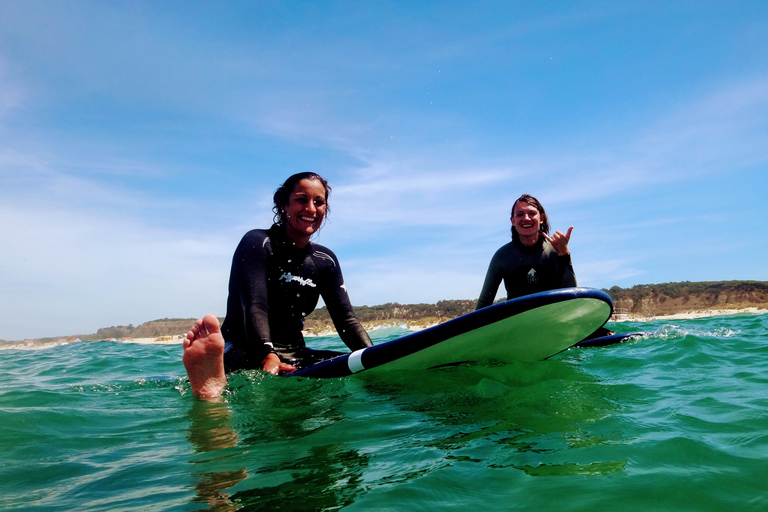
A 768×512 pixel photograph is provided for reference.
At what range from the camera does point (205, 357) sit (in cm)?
304

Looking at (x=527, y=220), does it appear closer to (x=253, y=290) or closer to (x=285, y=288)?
(x=285, y=288)

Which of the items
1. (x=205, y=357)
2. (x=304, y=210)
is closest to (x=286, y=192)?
(x=304, y=210)

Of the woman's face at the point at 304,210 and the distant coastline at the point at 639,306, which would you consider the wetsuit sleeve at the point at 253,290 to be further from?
the distant coastline at the point at 639,306

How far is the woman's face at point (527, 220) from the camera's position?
534 centimetres

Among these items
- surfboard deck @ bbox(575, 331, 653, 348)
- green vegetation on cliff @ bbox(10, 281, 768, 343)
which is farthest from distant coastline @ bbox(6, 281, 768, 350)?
surfboard deck @ bbox(575, 331, 653, 348)

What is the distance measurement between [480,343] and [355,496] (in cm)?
221

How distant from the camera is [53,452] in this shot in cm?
242

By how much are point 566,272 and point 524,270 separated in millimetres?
429

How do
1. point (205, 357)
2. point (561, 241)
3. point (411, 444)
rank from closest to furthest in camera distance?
point (411, 444)
point (205, 357)
point (561, 241)

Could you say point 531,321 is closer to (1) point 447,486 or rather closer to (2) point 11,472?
(1) point 447,486

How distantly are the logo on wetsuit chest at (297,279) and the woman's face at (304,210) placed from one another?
10.8 inches

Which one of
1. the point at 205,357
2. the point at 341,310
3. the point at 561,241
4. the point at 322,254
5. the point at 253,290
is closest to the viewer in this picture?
the point at 205,357

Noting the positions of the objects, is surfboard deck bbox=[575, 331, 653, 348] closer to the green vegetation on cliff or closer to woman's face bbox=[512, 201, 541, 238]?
woman's face bbox=[512, 201, 541, 238]

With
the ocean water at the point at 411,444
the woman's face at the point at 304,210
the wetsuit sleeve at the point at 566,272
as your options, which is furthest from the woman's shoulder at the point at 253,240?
the wetsuit sleeve at the point at 566,272
